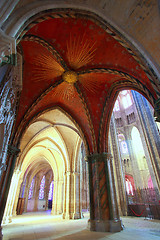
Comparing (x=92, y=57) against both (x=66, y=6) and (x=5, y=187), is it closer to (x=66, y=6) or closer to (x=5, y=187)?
(x=66, y=6)

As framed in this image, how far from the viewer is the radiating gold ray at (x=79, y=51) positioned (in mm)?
5500

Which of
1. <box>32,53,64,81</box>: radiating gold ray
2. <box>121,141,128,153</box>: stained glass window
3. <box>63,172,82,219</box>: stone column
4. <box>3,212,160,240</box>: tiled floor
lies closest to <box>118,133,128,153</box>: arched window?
<box>121,141,128,153</box>: stained glass window

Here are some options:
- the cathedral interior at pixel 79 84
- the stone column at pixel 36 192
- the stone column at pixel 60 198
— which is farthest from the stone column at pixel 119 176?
the stone column at pixel 36 192

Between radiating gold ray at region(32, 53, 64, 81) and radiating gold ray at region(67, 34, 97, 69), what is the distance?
716 millimetres

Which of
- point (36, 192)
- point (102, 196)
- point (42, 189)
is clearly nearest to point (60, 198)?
point (102, 196)

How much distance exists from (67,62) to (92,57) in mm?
1157

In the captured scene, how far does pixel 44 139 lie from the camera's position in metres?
13.5

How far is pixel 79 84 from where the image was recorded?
7.51 m

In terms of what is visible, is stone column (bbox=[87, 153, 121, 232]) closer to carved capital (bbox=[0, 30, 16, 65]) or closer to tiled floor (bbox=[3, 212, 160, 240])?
tiled floor (bbox=[3, 212, 160, 240])

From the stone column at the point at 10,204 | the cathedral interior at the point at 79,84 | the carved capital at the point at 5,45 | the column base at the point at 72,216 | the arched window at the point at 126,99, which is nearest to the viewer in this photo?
the carved capital at the point at 5,45

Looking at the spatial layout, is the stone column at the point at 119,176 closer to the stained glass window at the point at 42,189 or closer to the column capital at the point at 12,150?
the column capital at the point at 12,150

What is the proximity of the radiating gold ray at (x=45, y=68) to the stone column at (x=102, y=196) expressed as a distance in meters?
4.70

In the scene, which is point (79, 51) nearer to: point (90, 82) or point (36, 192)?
point (90, 82)

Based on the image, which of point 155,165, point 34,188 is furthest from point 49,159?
point 155,165
